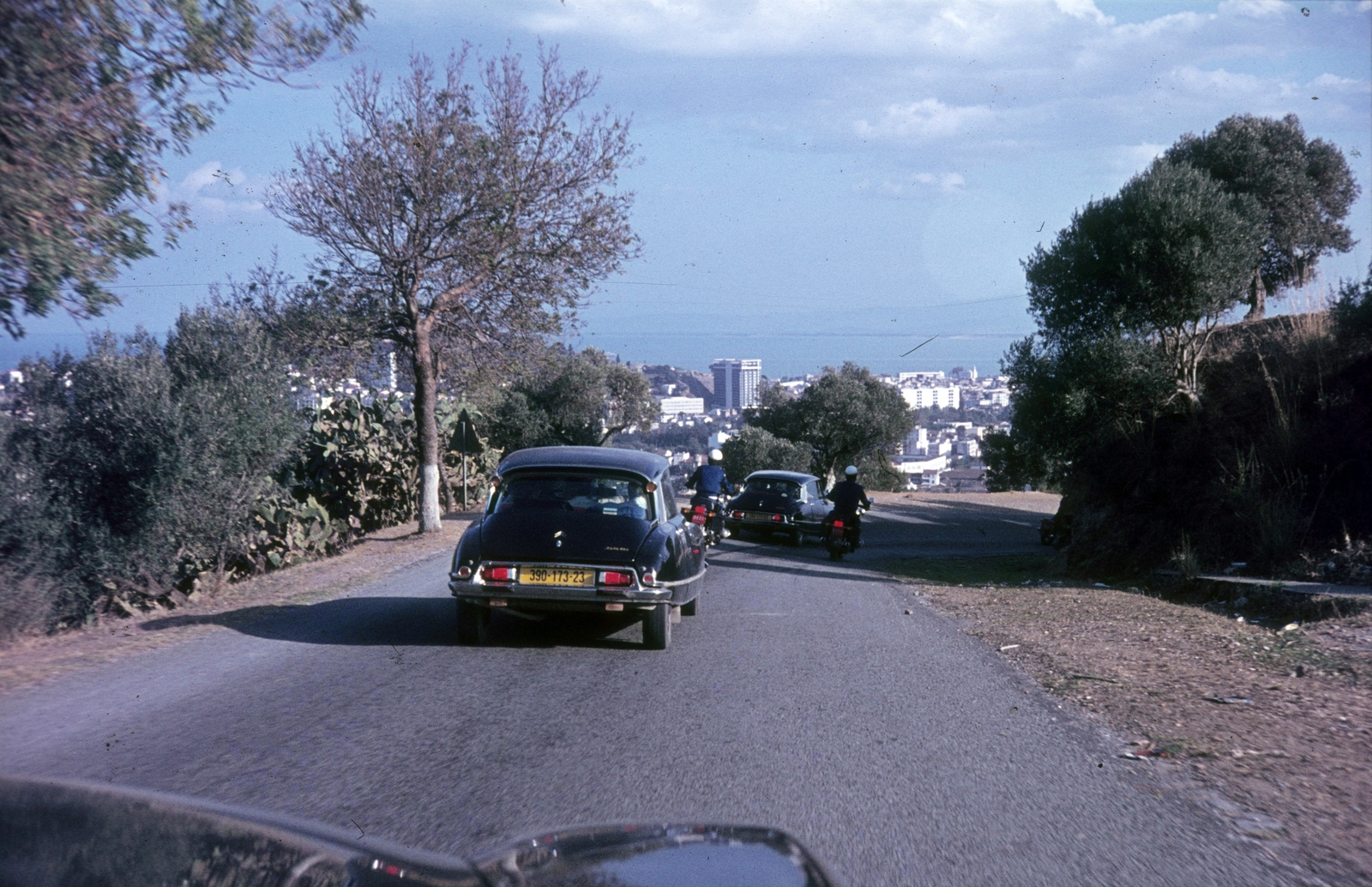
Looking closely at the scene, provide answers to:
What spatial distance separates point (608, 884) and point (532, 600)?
6.40 meters

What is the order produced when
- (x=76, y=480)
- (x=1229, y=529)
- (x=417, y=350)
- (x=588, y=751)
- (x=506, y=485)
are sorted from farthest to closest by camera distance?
(x=417, y=350) < (x=1229, y=529) < (x=76, y=480) < (x=506, y=485) < (x=588, y=751)

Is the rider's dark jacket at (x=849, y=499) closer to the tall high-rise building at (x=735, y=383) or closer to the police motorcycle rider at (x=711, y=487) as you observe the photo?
the police motorcycle rider at (x=711, y=487)

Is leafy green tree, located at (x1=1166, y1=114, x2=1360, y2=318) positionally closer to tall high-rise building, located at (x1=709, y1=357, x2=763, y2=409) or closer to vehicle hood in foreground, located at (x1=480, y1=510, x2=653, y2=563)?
vehicle hood in foreground, located at (x1=480, y1=510, x2=653, y2=563)

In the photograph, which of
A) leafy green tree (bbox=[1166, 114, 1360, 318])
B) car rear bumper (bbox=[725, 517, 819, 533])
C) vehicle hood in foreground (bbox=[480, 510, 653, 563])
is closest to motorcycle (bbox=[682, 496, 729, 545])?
car rear bumper (bbox=[725, 517, 819, 533])

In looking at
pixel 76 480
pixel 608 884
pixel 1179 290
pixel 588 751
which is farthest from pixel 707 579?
pixel 608 884

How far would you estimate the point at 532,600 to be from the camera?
27.5 ft

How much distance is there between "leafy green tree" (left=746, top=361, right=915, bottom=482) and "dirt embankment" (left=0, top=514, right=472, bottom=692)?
4102 centimetres

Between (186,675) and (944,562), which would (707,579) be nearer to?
(944,562)

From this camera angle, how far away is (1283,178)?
2850 centimetres

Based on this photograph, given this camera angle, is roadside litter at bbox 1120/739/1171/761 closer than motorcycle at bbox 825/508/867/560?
Yes

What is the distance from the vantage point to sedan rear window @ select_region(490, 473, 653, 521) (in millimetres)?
9203

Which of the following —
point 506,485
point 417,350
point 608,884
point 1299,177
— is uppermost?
point 1299,177

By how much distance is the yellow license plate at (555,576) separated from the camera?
835 cm

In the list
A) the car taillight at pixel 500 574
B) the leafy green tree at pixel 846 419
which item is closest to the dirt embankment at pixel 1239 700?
the car taillight at pixel 500 574
